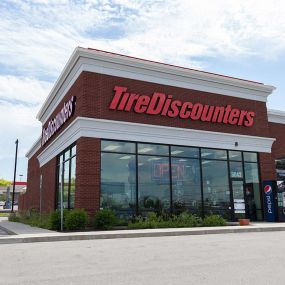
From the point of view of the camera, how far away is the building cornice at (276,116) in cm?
2503

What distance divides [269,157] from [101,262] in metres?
17.1

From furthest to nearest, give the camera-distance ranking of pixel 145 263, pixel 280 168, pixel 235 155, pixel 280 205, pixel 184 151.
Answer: pixel 280 168 < pixel 235 155 < pixel 280 205 < pixel 184 151 < pixel 145 263

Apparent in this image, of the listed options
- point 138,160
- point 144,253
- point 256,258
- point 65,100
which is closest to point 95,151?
point 138,160

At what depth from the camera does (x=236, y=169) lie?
71.4 ft

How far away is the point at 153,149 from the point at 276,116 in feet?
34.4

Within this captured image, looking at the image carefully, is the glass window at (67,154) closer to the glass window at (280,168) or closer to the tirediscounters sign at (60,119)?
the tirediscounters sign at (60,119)

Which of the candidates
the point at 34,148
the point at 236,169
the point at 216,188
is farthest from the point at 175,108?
the point at 34,148

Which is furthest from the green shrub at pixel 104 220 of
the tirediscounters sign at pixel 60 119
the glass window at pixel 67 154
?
the tirediscounters sign at pixel 60 119

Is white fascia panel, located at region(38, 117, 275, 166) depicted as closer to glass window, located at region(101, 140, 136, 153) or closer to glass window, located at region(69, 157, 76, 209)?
glass window, located at region(101, 140, 136, 153)

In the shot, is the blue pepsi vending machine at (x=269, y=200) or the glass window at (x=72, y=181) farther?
the blue pepsi vending machine at (x=269, y=200)

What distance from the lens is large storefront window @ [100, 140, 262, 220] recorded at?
18.1 metres

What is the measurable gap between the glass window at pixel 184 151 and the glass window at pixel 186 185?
Answer: 28 centimetres

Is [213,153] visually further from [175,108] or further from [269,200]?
[269,200]

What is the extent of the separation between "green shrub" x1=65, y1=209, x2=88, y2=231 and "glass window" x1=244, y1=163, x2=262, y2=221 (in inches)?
408
